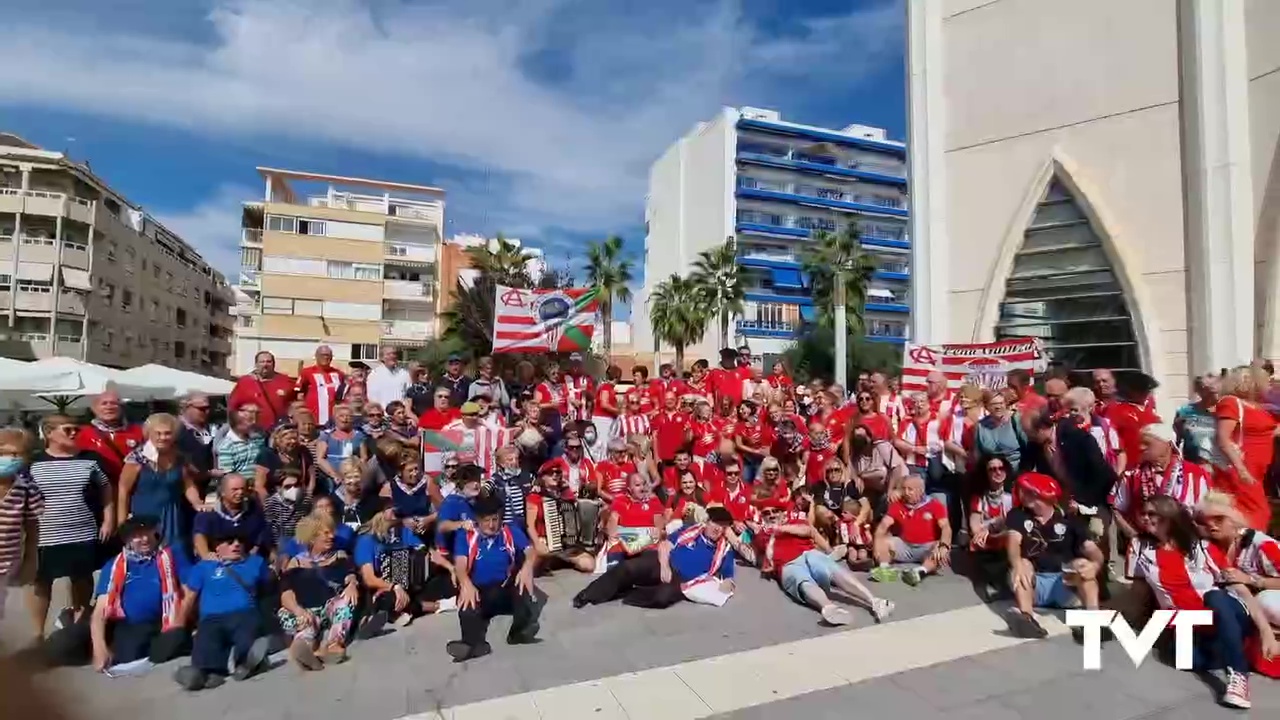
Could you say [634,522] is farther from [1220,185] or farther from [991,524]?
[1220,185]

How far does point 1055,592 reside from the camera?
19.2ft

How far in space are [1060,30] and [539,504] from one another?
1733 centimetres

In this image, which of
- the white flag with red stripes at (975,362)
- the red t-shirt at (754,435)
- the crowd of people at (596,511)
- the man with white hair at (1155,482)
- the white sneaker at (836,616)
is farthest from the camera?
the white flag with red stripes at (975,362)

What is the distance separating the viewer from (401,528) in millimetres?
6023

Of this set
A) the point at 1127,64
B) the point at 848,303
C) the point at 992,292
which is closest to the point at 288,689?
the point at 992,292

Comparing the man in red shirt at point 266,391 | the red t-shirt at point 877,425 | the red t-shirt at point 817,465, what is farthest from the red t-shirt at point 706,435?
the man in red shirt at point 266,391

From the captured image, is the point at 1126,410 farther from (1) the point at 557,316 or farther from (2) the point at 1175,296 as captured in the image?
(2) the point at 1175,296

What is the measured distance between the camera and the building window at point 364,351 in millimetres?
50688

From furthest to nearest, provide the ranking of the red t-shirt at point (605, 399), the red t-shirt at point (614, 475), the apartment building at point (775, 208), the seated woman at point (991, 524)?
1. the apartment building at point (775, 208)
2. the red t-shirt at point (605, 399)
3. the red t-shirt at point (614, 475)
4. the seated woman at point (991, 524)

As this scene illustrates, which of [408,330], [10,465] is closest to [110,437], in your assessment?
[10,465]

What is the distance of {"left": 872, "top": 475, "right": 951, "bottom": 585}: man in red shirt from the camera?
7031mm

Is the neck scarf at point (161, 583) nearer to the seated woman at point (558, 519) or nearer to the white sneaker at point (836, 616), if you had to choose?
the seated woman at point (558, 519)

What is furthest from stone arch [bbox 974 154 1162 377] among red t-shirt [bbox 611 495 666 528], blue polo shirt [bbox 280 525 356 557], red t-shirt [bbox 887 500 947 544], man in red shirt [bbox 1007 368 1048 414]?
blue polo shirt [bbox 280 525 356 557]

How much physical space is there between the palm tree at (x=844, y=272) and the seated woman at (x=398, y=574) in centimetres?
3710
